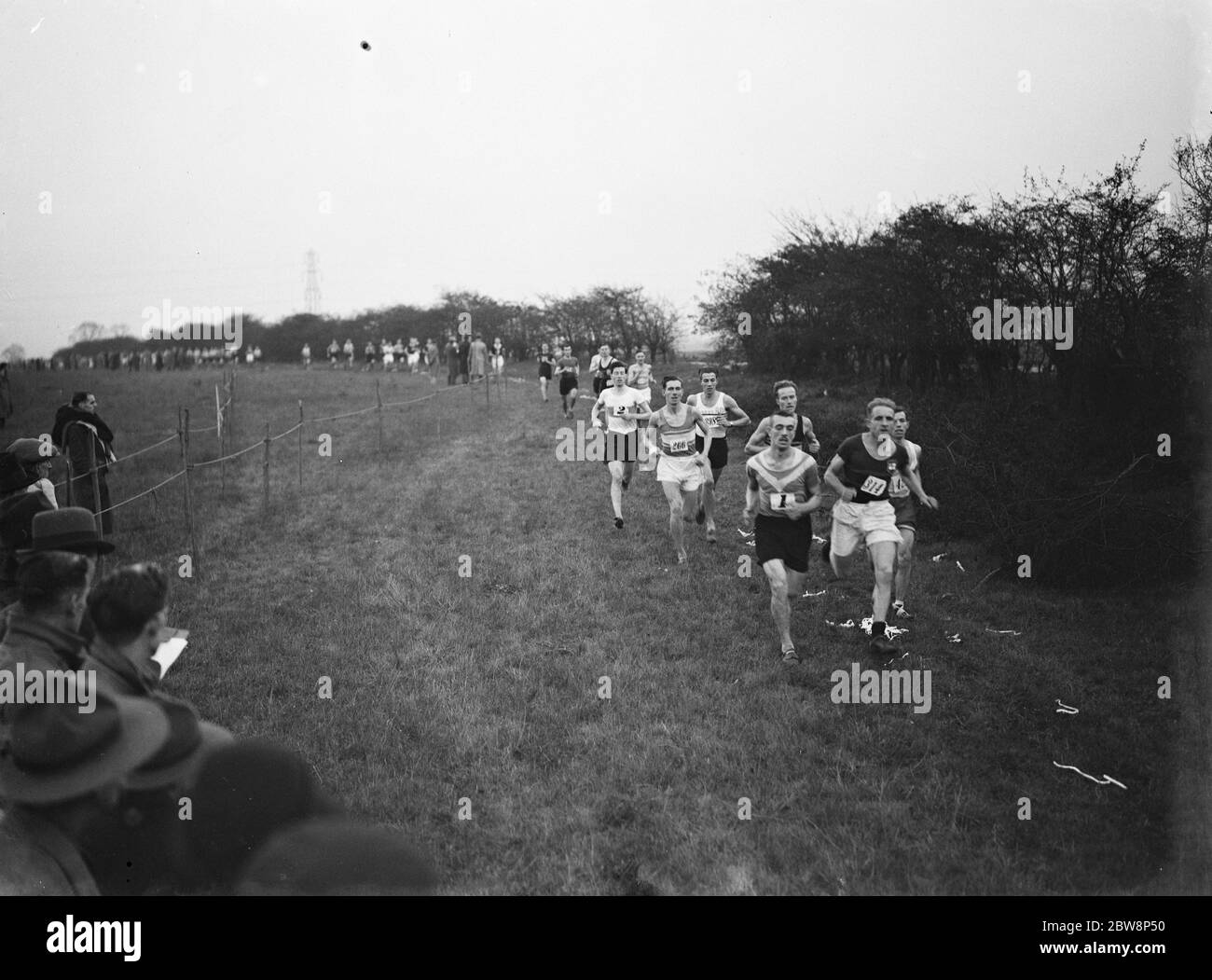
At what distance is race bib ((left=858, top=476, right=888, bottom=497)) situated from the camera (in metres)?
6.84

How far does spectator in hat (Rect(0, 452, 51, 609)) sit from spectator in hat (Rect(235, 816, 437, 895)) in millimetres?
3955

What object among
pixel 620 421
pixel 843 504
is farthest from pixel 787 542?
pixel 620 421

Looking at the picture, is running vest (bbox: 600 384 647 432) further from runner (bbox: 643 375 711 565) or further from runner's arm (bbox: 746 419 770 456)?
runner's arm (bbox: 746 419 770 456)

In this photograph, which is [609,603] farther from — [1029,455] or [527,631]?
[1029,455]

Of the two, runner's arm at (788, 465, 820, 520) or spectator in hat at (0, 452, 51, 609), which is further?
runner's arm at (788, 465, 820, 520)

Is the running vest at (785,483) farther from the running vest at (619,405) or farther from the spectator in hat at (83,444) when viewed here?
the spectator in hat at (83,444)

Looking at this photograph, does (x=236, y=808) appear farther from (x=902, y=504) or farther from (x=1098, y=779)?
(x=902, y=504)

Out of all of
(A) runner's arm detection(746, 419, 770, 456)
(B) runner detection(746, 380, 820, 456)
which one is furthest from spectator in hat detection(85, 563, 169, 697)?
(A) runner's arm detection(746, 419, 770, 456)

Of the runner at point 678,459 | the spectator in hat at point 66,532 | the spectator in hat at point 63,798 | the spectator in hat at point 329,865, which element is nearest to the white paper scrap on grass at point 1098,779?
the spectator in hat at point 329,865

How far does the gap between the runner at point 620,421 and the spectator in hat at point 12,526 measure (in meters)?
5.95

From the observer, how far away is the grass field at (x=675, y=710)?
169 inches

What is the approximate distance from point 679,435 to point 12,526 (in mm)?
6211
